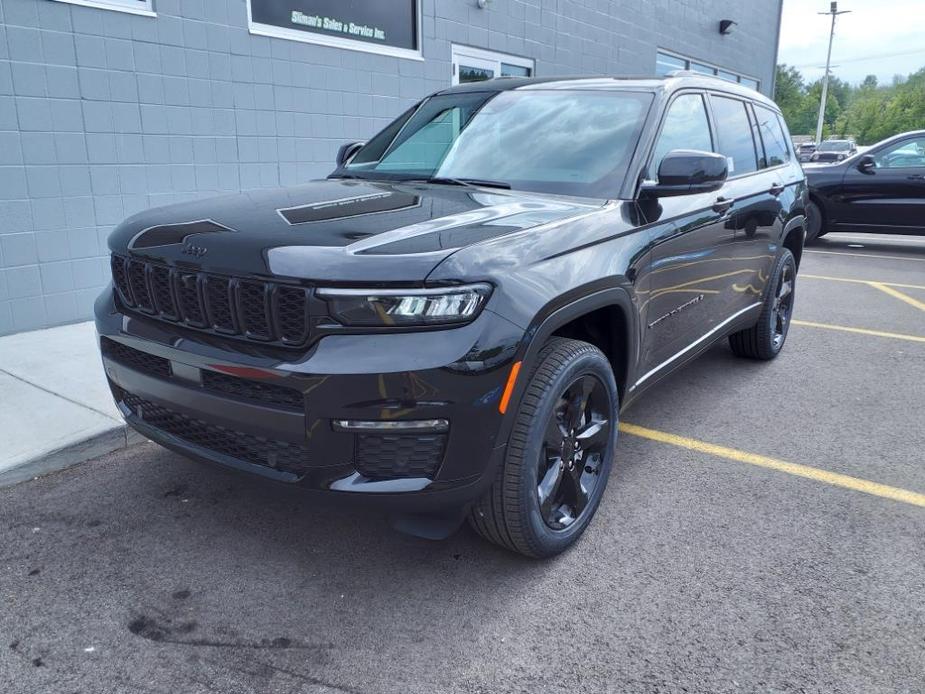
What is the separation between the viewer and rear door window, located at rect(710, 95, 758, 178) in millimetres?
4418

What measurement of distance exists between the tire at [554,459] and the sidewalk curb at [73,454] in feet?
6.76

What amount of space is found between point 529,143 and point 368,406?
1.87m

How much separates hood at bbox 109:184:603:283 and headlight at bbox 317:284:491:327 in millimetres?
45

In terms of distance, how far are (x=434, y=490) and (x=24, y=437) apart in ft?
8.31

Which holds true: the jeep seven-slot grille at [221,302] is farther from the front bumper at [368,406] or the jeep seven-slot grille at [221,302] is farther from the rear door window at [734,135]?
the rear door window at [734,135]

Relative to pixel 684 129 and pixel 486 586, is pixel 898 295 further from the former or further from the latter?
pixel 486 586

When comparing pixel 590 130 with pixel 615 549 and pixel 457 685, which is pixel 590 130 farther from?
pixel 457 685

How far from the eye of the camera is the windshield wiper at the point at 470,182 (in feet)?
11.4

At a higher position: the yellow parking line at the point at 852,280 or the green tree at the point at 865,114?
the green tree at the point at 865,114

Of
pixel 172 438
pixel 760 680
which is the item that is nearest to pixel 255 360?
pixel 172 438

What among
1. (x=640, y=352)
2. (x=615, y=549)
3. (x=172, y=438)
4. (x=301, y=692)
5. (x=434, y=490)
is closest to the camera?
(x=301, y=692)

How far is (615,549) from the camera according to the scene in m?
3.04

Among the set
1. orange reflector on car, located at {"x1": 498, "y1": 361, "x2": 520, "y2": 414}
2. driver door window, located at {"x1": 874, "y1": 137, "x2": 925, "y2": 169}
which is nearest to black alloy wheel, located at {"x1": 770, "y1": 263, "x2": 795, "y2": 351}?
orange reflector on car, located at {"x1": 498, "y1": 361, "x2": 520, "y2": 414}

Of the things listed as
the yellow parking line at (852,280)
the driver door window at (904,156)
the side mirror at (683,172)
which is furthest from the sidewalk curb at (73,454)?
the driver door window at (904,156)
